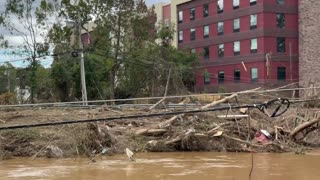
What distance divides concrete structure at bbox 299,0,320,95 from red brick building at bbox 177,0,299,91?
9.13 feet

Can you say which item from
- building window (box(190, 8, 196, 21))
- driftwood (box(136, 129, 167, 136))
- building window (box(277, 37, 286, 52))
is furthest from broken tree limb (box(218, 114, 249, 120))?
building window (box(190, 8, 196, 21))

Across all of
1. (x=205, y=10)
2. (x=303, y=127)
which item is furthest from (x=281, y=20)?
(x=303, y=127)

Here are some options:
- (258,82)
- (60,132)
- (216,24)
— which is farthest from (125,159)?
(216,24)

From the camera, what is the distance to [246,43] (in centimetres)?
6425

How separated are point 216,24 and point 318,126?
49.0 meters

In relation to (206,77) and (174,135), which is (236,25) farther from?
(174,135)

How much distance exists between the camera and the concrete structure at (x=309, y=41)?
58.2 m

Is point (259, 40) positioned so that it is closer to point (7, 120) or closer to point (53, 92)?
point (53, 92)

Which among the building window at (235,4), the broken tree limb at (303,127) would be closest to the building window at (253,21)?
the building window at (235,4)

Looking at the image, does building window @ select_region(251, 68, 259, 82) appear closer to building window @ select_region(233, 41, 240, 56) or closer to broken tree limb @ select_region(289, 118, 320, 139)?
building window @ select_region(233, 41, 240, 56)

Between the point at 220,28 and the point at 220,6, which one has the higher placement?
the point at 220,6

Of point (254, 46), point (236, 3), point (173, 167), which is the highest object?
point (236, 3)

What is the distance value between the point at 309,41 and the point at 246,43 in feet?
25.8

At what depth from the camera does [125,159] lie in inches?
709
